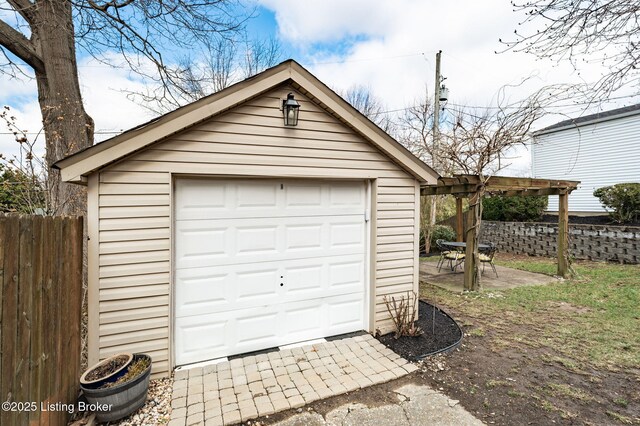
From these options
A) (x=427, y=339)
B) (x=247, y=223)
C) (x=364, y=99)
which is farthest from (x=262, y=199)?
(x=364, y=99)

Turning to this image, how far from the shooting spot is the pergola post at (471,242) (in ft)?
22.4

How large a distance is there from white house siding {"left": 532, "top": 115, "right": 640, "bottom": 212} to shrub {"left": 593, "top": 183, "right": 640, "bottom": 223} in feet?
7.12

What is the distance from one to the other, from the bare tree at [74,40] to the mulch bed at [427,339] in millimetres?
5674

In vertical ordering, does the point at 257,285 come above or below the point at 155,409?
above

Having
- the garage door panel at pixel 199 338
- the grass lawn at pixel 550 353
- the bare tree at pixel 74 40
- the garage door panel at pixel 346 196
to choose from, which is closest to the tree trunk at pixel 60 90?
the bare tree at pixel 74 40

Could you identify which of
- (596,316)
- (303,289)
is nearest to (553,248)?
(596,316)

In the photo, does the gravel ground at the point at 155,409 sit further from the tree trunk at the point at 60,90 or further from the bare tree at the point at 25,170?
the tree trunk at the point at 60,90

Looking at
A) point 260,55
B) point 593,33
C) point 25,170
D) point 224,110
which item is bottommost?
point 25,170

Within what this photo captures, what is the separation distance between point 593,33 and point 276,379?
17.5 ft

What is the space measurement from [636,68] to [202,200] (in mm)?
5161

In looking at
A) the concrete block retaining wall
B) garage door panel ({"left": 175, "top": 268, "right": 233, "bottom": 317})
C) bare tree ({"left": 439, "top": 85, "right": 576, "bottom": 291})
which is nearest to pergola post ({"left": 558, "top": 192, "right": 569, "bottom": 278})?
bare tree ({"left": 439, "top": 85, "right": 576, "bottom": 291})

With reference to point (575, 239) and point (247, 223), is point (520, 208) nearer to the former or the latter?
point (575, 239)

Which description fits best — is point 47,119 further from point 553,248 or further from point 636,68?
point 553,248

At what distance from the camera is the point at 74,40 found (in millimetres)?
5766
